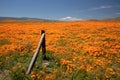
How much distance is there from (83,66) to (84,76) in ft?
3.97

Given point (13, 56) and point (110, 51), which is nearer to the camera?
point (13, 56)

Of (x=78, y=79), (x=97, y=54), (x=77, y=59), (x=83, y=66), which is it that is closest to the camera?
(x=78, y=79)

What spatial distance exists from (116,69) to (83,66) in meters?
2.13

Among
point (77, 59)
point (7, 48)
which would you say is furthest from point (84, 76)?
point (7, 48)

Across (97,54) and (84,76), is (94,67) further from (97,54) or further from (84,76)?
(97,54)

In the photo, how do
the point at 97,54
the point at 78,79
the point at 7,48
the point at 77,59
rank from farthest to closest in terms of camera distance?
the point at 7,48, the point at 97,54, the point at 77,59, the point at 78,79

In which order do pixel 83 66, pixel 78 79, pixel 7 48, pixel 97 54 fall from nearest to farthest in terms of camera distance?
1. pixel 78 79
2. pixel 83 66
3. pixel 97 54
4. pixel 7 48

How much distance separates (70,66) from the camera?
11.3 m

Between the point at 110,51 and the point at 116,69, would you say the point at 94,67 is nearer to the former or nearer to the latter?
the point at 116,69

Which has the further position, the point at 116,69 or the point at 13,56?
the point at 13,56

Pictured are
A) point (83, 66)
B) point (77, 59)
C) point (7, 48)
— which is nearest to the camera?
point (83, 66)

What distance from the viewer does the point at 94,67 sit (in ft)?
38.3

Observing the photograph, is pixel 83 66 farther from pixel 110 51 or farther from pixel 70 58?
pixel 110 51

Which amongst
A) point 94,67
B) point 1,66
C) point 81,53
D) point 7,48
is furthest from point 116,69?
point 7,48
